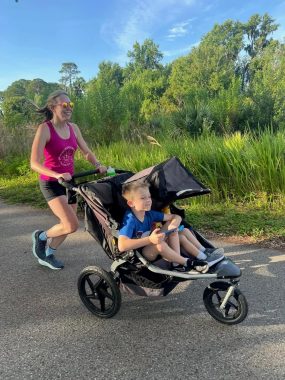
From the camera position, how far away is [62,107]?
367cm

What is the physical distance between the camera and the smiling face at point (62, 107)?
3680mm

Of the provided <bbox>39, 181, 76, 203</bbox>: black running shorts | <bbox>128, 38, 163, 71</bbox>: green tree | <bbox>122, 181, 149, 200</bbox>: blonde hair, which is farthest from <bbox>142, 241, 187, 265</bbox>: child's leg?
<bbox>128, 38, 163, 71</bbox>: green tree

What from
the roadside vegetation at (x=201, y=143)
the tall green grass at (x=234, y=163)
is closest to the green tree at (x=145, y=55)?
the roadside vegetation at (x=201, y=143)

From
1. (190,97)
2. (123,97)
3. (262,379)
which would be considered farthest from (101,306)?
(190,97)

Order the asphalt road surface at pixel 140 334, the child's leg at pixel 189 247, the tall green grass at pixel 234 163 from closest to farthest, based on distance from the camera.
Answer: the asphalt road surface at pixel 140 334 < the child's leg at pixel 189 247 < the tall green grass at pixel 234 163

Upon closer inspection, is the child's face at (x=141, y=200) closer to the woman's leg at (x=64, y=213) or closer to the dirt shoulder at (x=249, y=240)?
the woman's leg at (x=64, y=213)

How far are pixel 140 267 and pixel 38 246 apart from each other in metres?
1.73

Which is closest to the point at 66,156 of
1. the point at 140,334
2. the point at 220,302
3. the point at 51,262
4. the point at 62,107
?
the point at 62,107

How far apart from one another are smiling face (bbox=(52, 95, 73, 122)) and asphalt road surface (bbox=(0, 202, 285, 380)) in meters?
1.69

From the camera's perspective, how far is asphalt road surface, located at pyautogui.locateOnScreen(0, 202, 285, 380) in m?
2.48

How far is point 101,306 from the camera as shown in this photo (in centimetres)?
319

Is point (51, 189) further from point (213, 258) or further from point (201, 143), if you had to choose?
point (201, 143)

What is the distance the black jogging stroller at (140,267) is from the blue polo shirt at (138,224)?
89mm

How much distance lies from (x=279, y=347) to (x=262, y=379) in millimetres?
393
